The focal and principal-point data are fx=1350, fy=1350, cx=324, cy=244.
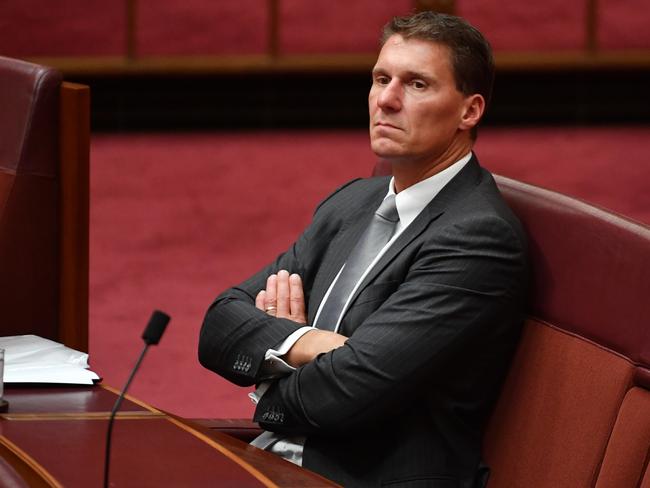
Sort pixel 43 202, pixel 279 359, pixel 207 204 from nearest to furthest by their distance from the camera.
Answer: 1. pixel 279 359
2. pixel 43 202
3. pixel 207 204

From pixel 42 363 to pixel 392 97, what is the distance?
44 cm

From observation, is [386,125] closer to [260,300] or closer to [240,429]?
[260,300]

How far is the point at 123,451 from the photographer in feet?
3.52

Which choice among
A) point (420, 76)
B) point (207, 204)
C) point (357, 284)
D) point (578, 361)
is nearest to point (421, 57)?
point (420, 76)

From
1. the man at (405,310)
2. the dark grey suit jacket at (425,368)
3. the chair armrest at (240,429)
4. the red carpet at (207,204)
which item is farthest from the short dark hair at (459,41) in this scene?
the red carpet at (207,204)

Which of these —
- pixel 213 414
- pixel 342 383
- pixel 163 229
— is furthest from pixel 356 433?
pixel 163 229

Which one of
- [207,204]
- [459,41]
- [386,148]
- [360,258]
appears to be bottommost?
[207,204]

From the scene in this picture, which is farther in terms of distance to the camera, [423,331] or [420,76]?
[420,76]

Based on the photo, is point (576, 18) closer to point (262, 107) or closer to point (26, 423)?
point (262, 107)

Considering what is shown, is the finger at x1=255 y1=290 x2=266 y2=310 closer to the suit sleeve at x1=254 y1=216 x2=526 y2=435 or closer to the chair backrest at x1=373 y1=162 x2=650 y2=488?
the suit sleeve at x1=254 y1=216 x2=526 y2=435

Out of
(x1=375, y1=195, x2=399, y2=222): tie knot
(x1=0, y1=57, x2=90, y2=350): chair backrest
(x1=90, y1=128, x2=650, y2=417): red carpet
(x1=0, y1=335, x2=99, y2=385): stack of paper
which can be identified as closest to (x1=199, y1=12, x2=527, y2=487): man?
(x1=375, y1=195, x2=399, y2=222): tie knot

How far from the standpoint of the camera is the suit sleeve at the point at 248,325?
1369 millimetres

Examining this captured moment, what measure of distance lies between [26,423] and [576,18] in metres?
3.34

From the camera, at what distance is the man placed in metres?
1.27
